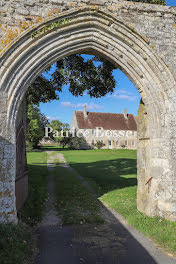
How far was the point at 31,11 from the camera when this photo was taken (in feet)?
16.5

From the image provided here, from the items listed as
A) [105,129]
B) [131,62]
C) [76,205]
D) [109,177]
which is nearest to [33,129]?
[105,129]

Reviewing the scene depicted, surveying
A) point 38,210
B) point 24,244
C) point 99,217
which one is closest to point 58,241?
point 24,244

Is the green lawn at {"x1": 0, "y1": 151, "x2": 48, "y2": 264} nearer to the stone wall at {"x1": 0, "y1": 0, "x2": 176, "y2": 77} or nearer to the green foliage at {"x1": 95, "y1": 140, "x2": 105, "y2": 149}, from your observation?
the stone wall at {"x1": 0, "y1": 0, "x2": 176, "y2": 77}

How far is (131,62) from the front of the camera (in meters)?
5.61

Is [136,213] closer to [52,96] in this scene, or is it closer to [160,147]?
[160,147]

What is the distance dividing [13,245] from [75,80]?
304 inches

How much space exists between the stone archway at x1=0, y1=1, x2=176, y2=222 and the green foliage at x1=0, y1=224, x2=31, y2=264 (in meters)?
2.52

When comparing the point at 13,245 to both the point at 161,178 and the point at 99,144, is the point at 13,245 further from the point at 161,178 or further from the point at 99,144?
the point at 99,144

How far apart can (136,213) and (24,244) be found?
3.22m

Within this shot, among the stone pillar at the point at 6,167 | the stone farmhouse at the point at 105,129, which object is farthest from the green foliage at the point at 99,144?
the stone pillar at the point at 6,167

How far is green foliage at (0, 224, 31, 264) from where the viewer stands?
3.46 meters

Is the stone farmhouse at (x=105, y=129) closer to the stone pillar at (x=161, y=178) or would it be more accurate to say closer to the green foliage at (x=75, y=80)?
the green foliage at (x=75, y=80)

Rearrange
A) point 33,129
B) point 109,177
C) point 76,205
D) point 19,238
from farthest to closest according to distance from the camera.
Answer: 1. point 33,129
2. point 109,177
3. point 76,205
4. point 19,238

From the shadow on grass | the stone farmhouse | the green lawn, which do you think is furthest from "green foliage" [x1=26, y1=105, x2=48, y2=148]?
the green lawn
